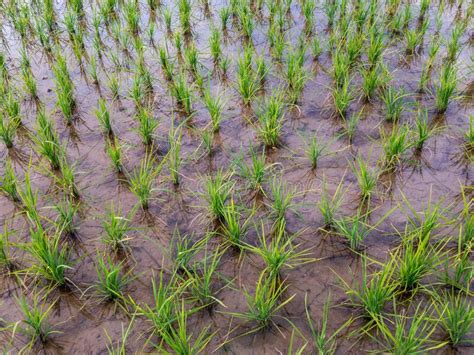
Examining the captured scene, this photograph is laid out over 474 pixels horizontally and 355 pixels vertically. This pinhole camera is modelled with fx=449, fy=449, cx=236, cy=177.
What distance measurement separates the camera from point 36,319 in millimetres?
1979

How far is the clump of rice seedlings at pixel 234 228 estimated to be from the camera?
233 cm

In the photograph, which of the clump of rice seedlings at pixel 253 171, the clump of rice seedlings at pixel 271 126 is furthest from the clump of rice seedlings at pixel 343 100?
the clump of rice seedlings at pixel 253 171

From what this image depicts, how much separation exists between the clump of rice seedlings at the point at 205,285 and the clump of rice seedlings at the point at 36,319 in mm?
649

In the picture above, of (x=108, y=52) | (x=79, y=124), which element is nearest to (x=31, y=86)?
(x=79, y=124)

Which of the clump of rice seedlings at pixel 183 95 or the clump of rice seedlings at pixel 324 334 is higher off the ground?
Answer: the clump of rice seedlings at pixel 183 95

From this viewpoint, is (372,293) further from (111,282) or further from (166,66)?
(166,66)

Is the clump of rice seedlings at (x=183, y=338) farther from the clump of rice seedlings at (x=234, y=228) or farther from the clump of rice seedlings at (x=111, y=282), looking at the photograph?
the clump of rice seedlings at (x=234, y=228)

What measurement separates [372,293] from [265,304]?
1.53ft

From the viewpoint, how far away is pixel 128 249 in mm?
2447

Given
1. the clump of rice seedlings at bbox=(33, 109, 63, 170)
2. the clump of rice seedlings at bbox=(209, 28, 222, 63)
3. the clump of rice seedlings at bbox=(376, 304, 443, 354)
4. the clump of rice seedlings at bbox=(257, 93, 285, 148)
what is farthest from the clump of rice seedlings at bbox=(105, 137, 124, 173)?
the clump of rice seedlings at bbox=(376, 304, 443, 354)

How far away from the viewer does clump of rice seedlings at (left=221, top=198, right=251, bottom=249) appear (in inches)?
91.9

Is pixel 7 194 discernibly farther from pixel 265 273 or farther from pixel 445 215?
pixel 445 215

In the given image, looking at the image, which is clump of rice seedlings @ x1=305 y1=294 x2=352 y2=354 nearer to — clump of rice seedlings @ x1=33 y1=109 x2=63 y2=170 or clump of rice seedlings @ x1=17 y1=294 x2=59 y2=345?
clump of rice seedlings @ x1=17 y1=294 x2=59 y2=345

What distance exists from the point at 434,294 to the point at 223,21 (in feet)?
11.1
